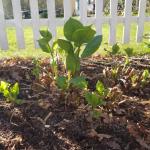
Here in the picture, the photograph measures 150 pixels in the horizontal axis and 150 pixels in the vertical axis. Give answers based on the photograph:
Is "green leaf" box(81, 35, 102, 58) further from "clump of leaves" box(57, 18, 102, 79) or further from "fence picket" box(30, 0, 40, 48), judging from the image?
"fence picket" box(30, 0, 40, 48)

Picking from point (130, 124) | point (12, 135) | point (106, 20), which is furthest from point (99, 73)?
point (106, 20)

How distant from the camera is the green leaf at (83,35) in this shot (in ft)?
6.28

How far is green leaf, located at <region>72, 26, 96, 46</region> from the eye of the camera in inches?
75.3

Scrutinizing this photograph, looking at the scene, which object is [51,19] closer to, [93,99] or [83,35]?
[83,35]

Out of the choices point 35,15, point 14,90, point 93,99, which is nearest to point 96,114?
point 93,99

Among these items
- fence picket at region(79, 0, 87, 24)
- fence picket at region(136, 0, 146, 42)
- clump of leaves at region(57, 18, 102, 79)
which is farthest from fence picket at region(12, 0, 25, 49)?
clump of leaves at region(57, 18, 102, 79)

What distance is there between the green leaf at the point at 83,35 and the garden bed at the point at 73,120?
0.34 meters

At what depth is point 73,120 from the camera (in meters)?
1.95

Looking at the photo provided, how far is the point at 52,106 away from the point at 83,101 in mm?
204

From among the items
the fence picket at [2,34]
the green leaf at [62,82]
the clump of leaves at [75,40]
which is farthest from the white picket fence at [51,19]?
the green leaf at [62,82]

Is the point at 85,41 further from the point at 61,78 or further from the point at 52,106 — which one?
the point at 52,106

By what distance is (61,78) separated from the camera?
2008 mm

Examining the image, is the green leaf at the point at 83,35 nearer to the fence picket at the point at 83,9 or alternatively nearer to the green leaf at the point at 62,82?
the green leaf at the point at 62,82

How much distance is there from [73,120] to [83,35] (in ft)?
1.65
